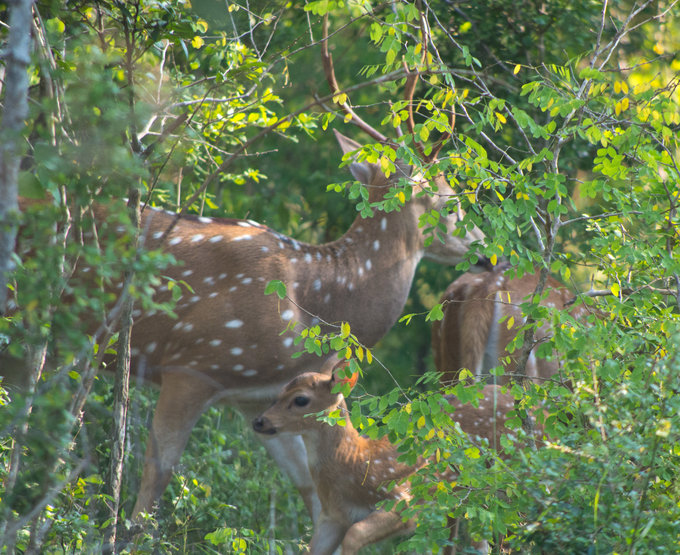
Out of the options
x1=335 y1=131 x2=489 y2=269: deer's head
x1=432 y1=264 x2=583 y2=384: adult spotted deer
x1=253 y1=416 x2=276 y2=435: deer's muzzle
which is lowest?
x1=253 y1=416 x2=276 y2=435: deer's muzzle

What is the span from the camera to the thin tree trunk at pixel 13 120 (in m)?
2.06

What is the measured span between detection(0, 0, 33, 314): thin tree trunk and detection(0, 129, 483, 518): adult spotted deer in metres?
2.41

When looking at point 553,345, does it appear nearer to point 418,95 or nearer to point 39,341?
point 39,341

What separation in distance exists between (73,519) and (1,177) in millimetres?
1676

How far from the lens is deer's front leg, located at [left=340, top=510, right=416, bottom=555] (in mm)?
4086

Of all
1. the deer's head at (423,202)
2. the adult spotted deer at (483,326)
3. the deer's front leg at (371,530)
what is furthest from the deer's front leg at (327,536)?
the deer's head at (423,202)

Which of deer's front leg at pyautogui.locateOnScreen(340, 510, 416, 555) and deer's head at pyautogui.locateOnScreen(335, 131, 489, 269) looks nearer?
deer's front leg at pyautogui.locateOnScreen(340, 510, 416, 555)

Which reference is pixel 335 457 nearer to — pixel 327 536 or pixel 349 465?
pixel 349 465

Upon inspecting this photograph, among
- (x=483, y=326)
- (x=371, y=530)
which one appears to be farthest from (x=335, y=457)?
(x=483, y=326)

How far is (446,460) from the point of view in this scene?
321 centimetres

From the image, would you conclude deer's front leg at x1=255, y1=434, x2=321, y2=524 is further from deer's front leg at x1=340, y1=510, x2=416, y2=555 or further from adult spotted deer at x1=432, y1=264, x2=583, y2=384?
adult spotted deer at x1=432, y1=264, x2=583, y2=384

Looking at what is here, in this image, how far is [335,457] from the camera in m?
4.45

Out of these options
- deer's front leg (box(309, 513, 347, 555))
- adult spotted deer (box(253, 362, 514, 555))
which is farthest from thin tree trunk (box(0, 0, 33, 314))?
deer's front leg (box(309, 513, 347, 555))

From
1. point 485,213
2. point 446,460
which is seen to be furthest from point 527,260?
point 446,460
